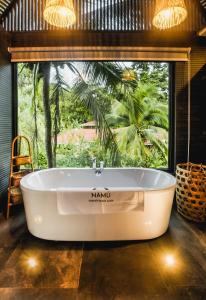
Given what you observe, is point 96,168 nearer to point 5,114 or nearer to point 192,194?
point 192,194

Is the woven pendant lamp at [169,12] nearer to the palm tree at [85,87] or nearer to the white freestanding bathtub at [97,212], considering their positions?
the palm tree at [85,87]

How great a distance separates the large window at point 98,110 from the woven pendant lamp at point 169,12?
1.24 meters

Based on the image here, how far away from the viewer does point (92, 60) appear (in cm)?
313

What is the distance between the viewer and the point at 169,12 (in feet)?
6.58

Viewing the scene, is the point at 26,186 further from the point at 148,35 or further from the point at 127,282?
the point at 148,35

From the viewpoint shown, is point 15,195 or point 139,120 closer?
point 15,195

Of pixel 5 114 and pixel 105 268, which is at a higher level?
pixel 5 114

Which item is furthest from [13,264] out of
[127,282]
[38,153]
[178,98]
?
[178,98]

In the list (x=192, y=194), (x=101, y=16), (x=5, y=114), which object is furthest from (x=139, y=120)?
(x=5, y=114)

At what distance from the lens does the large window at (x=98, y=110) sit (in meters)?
3.27

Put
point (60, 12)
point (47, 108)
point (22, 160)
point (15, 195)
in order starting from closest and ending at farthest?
point (60, 12) < point (15, 195) < point (22, 160) < point (47, 108)

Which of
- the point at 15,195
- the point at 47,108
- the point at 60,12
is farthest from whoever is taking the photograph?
the point at 47,108

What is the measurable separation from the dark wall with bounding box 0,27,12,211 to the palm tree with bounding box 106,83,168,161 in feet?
4.85

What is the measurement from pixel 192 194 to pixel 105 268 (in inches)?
55.4
